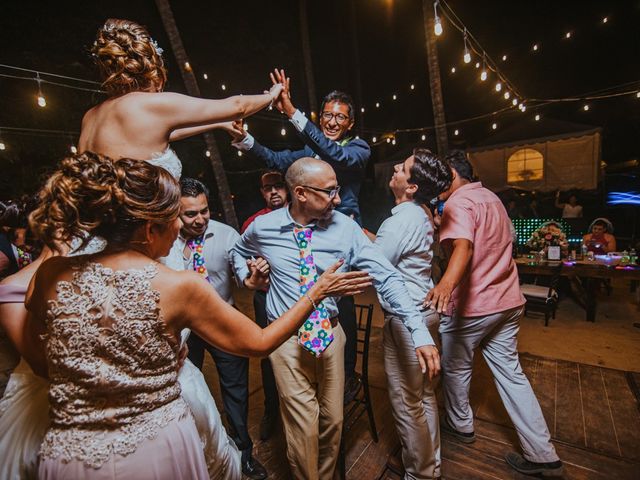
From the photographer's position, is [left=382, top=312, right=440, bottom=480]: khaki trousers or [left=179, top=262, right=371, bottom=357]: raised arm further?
[left=382, top=312, right=440, bottom=480]: khaki trousers

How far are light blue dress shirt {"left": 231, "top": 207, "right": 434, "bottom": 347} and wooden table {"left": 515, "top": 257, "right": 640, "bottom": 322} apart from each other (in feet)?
17.8

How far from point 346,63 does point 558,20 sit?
328 inches

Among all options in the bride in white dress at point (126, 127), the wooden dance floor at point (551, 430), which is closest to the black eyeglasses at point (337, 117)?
the bride in white dress at point (126, 127)

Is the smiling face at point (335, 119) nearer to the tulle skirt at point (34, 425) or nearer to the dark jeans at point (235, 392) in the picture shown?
the dark jeans at point (235, 392)

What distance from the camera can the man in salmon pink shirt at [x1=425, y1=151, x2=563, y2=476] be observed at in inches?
93.5

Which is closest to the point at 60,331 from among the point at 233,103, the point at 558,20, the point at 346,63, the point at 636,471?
the point at 233,103

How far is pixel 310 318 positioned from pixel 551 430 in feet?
8.92

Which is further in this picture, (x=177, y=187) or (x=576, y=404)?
(x=576, y=404)

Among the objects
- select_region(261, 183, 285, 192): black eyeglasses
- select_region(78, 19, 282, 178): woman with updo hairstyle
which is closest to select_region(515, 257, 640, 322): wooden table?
select_region(261, 183, 285, 192): black eyeglasses

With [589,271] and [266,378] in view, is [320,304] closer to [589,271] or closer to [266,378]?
[266,378]

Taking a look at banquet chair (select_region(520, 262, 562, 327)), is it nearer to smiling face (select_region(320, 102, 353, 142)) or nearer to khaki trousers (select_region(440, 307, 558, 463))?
khaki trousers (select_region(440, 307, 558, 463))

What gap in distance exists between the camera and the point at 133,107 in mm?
1387

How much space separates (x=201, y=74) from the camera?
10.7 meters

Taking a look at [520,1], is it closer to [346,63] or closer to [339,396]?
[346,63]
